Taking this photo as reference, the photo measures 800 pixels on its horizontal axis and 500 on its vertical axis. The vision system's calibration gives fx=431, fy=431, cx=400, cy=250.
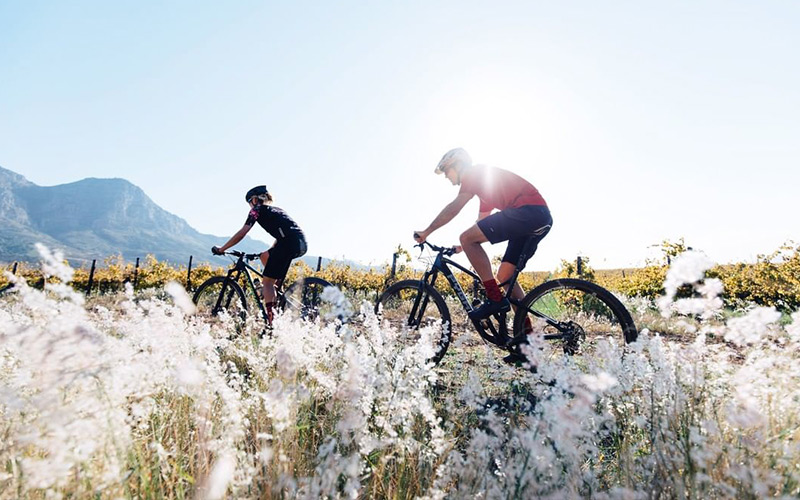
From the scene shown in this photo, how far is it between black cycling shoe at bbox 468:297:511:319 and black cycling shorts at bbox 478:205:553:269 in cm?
39

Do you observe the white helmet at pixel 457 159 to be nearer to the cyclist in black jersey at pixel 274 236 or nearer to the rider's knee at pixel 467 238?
the rider's knee at pixel 467 238

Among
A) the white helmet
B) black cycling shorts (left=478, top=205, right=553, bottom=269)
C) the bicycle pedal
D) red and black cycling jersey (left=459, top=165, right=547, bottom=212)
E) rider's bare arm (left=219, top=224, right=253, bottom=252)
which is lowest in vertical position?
the bicycle pedal

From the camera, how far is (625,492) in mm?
1419

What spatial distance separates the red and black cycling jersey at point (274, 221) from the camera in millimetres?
5867

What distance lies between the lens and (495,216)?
4102 millimetres

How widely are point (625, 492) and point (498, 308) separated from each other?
2720mm

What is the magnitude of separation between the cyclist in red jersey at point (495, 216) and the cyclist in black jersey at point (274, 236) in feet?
7.75

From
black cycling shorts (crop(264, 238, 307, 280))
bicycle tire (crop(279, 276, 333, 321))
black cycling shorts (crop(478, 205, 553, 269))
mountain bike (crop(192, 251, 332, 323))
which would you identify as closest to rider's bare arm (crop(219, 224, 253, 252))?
mountain bike (crop(192, 251, 332, 323))

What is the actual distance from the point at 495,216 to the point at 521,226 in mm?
258

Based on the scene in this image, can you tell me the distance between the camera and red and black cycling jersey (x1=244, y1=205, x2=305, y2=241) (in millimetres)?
5867

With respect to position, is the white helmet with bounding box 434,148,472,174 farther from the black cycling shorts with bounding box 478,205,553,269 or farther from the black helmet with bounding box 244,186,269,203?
the black helmet with bounding box 244,186,269,203

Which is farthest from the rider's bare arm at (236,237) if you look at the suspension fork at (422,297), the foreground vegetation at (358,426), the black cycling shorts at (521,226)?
the foreground vegetation at (358,426)

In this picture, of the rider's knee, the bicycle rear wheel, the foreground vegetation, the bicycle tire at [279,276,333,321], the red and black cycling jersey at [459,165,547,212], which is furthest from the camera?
the bicycle tire at [279,276,333,321]

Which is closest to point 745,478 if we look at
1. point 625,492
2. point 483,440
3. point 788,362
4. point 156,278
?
point 625,492
